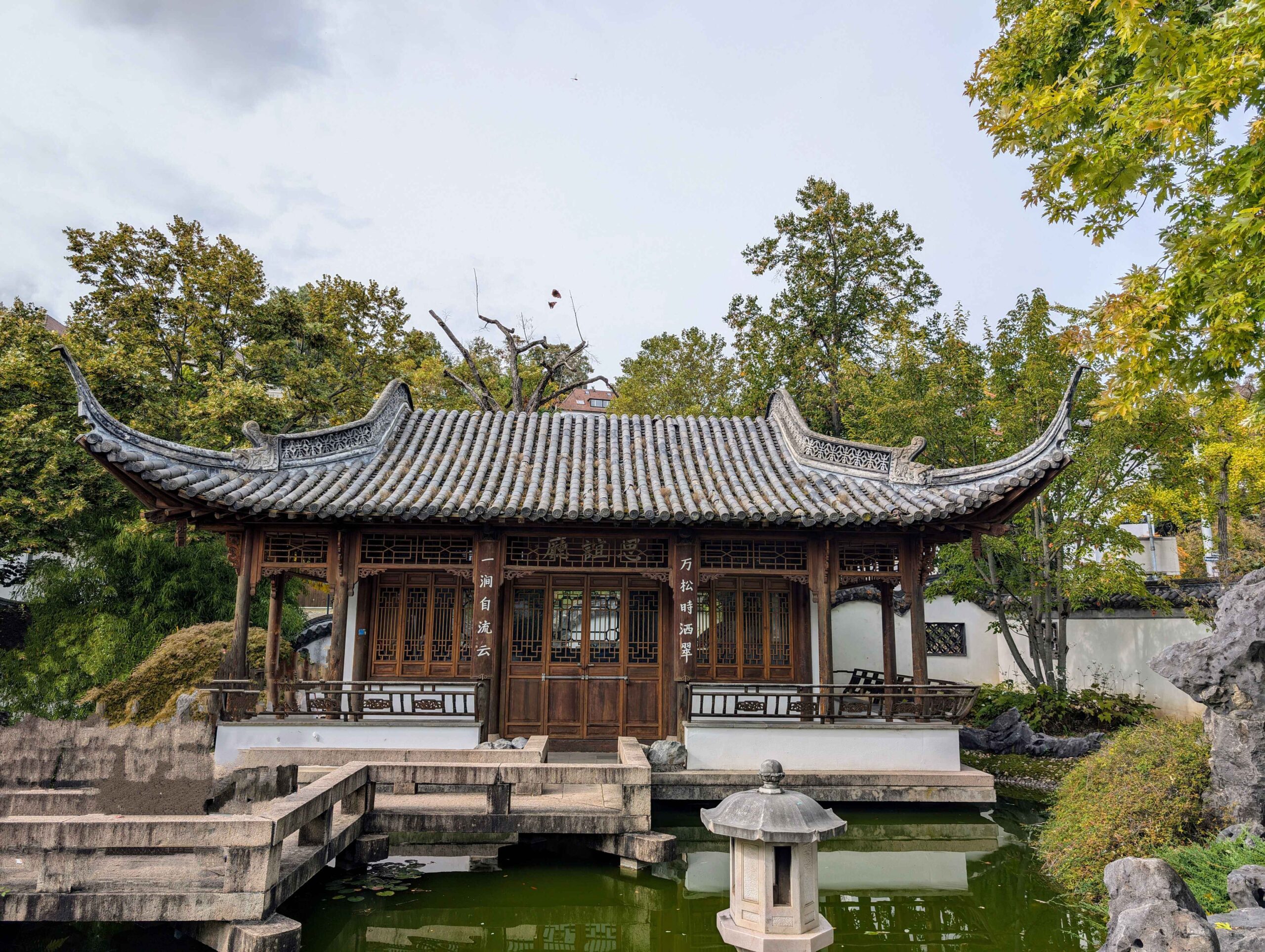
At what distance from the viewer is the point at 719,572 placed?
1009cm

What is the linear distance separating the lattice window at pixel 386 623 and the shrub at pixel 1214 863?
866cm

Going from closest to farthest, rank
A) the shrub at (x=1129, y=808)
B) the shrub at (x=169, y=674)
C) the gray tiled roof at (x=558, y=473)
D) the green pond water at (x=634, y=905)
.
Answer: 1. the green pond water at (x=634, y=905)
2. the shrub at (x=1129, y=808)
3. the gray tiled roof at (x=558, y=473)
4. the shrub at (x=169, y=674)

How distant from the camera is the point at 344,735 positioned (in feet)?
31.1

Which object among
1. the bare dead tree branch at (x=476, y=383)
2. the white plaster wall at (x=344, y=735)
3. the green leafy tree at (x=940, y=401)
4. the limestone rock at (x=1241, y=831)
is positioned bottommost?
the limestone rock at (x=1241, y=831)

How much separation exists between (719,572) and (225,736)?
609cm

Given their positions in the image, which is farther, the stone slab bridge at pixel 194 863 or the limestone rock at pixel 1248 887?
the stone slab bridge at pixel 194 863

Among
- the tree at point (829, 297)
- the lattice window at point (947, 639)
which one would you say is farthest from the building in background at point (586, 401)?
the lattice window at point (947, 639)

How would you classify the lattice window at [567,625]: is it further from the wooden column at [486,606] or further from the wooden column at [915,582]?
the wooden column at [915,582]

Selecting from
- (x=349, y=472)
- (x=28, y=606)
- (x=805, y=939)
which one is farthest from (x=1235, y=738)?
(x=28, y=606)

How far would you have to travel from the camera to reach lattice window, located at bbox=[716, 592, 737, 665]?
36.0 feet

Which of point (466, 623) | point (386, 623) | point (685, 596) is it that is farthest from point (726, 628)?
point (386, 623)

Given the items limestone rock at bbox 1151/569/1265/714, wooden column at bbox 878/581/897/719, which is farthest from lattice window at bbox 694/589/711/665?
limestone rock at bbox 1151/569/1265/714

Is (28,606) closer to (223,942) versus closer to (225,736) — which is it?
(225,736)

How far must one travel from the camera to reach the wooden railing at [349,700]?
9.46m
